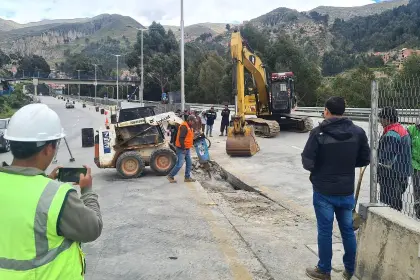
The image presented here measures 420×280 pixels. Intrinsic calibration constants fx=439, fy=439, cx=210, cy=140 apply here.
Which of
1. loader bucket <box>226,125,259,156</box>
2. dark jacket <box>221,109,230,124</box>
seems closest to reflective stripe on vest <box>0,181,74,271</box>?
loader bucket <box>226,125,259,156</box>

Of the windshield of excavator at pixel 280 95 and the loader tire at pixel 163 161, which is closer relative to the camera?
the loader tire at pixel 163 161

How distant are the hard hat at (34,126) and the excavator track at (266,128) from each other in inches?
753

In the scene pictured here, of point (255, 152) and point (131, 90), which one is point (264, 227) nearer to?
point (255, 152)

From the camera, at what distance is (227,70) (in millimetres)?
62156

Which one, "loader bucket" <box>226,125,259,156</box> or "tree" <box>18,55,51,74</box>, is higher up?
"tree" <box>18,55,51,74</box>

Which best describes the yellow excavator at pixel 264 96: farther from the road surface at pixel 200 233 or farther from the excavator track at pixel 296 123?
the road surface at pixel 200 233

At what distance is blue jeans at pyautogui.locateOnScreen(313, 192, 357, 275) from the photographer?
4.38m

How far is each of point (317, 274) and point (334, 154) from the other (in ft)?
4.18

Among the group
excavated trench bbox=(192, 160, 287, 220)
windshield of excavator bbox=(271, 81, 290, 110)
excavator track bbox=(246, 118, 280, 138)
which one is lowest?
excavated trench bbox=(192, 160, 287, 220)

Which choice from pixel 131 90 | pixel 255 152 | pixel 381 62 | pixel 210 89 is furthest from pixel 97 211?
pixel 131 90

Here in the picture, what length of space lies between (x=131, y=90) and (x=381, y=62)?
5764 cm

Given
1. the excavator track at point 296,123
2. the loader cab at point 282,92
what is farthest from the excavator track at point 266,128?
the excavator track at point 296,123

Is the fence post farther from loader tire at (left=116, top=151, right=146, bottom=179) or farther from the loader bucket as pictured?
the loader bucket

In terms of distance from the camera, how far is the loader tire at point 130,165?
10987 mm
